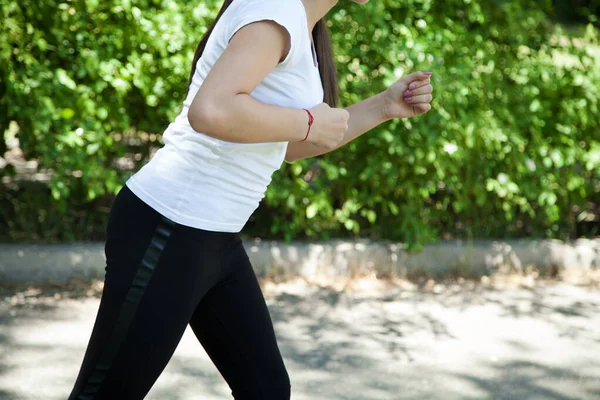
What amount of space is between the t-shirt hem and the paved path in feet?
5.39

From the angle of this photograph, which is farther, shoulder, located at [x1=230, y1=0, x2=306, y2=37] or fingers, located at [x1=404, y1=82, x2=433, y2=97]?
fingers, located at [x1=404, y1=82, x2=433, y2=97]

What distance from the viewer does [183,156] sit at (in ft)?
6.39

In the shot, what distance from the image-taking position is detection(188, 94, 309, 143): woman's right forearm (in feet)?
5.74

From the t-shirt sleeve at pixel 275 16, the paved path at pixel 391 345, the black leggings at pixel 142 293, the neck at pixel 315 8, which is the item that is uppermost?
the neck at pixel 315 8

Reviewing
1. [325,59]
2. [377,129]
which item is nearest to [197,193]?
[325,59]

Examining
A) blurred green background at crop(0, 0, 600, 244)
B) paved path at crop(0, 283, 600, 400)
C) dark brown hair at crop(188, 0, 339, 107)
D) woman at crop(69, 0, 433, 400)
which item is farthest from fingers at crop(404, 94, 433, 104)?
blurred green background at crop(0, 0, 600, 244)

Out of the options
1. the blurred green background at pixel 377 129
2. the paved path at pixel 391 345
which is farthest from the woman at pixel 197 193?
the blurred green background at pixel 377 129

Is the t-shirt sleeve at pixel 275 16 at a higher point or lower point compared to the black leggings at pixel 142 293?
higher

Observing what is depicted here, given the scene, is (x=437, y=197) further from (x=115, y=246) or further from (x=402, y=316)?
(x=115, y=246)

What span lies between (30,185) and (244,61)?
154 inches

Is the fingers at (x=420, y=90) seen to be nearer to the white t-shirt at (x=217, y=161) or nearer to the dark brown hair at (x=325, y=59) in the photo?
the dark brown hair at (x=325, y=59)

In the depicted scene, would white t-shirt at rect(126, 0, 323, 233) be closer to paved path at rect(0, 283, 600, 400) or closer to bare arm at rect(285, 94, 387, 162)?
bare arm at rect(285, 94, 387, 162)

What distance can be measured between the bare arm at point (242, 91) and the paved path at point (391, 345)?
6.26 feet

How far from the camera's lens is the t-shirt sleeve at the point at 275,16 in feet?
5.90
